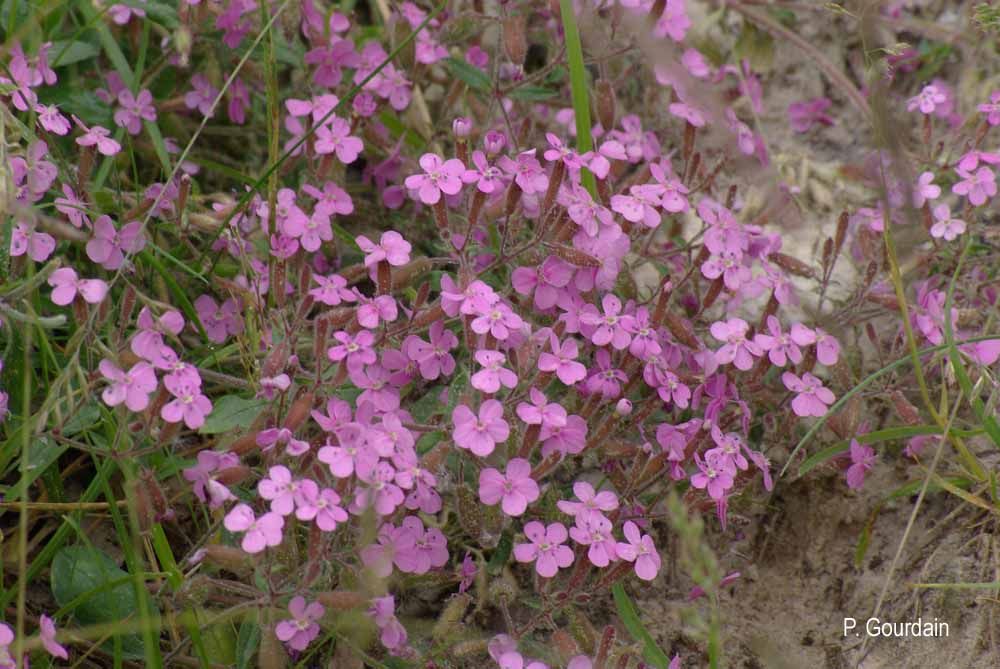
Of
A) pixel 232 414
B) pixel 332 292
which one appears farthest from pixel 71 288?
pixel 332 292

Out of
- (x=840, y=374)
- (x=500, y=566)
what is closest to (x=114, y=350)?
(x=500, y=566)

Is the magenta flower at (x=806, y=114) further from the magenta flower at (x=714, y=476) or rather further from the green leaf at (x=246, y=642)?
the green leaf at (x=246, y=642)

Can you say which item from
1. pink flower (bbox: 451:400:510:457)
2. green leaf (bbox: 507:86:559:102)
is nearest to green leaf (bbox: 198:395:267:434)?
pink flower (bbox: 451:400:510:457)

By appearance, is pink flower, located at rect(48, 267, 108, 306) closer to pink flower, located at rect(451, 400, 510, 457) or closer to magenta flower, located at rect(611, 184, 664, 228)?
pink flower, located at rect(451, 400, 510, 457)

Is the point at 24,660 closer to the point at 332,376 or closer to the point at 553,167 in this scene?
the point at 332,376

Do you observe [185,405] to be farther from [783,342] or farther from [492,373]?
[783,342]
